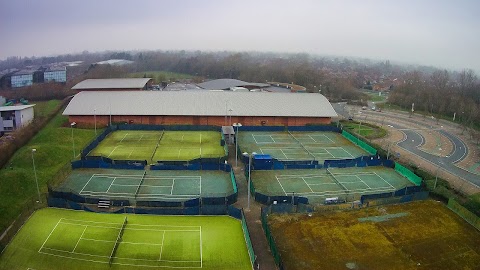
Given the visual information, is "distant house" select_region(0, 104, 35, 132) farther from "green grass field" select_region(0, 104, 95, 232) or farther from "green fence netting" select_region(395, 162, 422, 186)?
"green fence netting" select_region(395, 162, 422, 186)

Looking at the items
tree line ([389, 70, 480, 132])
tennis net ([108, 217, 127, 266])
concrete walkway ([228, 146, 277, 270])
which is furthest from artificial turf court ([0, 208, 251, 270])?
tree line ([389, 70, 480, 132])

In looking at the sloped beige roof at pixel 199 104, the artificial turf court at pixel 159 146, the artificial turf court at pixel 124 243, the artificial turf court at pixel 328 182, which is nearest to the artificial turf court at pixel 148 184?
the artificial turf court at pixel 328 182

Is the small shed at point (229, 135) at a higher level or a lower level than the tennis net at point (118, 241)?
higher

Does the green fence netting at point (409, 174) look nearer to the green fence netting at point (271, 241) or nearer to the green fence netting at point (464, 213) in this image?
the green fence netting at point (464, 213)

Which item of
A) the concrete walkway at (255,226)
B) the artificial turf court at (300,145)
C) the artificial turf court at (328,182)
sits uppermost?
the artificial turf court at (300,145)

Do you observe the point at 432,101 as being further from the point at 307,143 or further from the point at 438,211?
the point at 438,211
